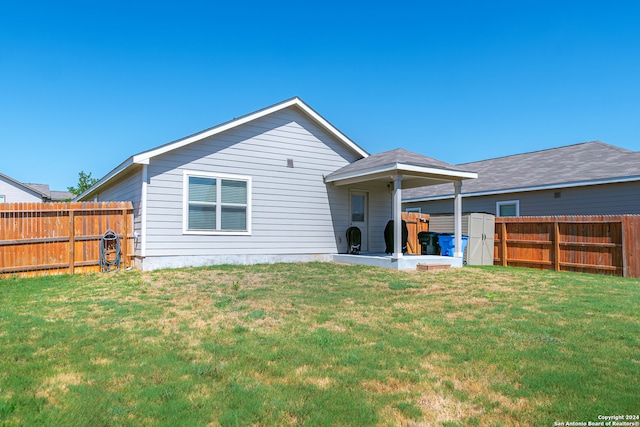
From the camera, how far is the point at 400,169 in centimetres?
1062

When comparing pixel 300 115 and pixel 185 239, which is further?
pixel 300 115

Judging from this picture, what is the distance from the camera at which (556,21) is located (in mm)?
12906

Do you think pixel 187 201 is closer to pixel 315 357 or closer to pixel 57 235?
pixel 57 235

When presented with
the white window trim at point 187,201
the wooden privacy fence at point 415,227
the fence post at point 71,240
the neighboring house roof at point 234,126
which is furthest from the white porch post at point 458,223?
the fence post at point 71,240

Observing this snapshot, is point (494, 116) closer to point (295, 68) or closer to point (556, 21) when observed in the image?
point (556, 21)

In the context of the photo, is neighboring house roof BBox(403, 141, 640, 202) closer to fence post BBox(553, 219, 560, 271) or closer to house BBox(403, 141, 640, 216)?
house BBox(403, 141, 640, 216)

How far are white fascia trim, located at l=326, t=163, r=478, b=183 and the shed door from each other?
145 centimetres

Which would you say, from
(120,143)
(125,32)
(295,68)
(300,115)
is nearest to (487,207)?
(300,115)

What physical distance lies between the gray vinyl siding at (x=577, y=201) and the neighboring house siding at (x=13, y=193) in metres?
32.9

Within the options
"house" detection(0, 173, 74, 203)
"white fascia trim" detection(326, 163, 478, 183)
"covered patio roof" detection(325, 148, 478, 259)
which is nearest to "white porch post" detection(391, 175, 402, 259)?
"covered patio roof" detection(325, 148, 478, 259)

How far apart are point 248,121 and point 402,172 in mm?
4647

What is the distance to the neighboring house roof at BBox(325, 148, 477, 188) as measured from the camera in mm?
10836

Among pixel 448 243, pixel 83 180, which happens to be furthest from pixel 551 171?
pixel 83 180

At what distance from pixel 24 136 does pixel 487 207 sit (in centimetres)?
2684
